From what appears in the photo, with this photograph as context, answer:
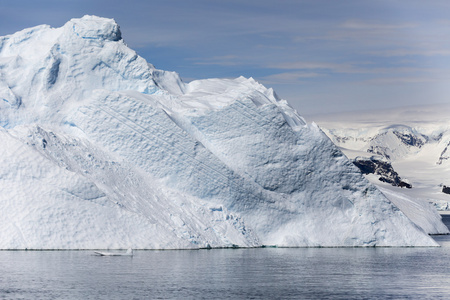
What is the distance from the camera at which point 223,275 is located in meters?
41.7

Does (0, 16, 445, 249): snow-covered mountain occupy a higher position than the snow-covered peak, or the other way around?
the snow-covered peak

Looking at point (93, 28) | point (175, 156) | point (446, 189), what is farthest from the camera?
point (446, 189)

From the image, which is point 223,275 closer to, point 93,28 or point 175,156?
point 175,156

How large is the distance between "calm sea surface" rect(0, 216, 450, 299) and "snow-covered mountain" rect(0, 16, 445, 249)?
3.37m

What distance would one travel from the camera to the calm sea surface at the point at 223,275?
3584 centimetres

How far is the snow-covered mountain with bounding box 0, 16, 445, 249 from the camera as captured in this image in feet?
176

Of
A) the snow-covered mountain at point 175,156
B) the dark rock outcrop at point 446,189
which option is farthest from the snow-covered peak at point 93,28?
the dark rock outcrop at point 446,189

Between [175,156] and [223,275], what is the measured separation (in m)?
18.1

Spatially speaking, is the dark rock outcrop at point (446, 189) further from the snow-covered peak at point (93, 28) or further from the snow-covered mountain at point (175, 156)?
the snow-covered peak at point (93, 28)

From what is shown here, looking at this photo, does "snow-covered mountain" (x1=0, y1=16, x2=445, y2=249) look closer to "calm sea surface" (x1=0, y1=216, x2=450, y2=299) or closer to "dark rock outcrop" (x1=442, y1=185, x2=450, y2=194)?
"calm sea surface" (x1=0, y1=216, x2=450, y2=299)

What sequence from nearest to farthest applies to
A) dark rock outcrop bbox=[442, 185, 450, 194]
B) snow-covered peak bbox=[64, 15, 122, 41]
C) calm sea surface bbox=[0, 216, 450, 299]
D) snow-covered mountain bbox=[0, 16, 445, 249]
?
1. calm sea surface bbox=[0, 216, 450, 299]
2. snow-covered mountain bbox=[0, 16, 445, 249]
3. snow-covered peak bbox=[64, 15, 122, 41]
4. dark rock outcrop bbox=[442, 185, 450, 194]

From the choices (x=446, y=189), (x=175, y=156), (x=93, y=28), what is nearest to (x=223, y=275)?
(x=175, y=156)

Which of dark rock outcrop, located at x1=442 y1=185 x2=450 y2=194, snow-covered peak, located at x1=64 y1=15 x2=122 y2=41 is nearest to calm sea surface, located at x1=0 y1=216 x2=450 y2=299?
snow-covered peak, located at x1=64 y1=15 x2=122 y2=41

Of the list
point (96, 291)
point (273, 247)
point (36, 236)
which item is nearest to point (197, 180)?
point (273, 247)
